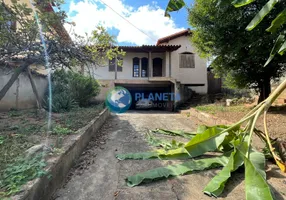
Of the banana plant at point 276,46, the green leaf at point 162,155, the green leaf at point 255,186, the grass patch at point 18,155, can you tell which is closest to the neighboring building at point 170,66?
the grass patch at point 18,155

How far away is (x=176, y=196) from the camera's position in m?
2.67

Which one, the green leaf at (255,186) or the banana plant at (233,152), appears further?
the banana plant at (233,152)

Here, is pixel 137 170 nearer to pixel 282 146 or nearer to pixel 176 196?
pixel 176 196

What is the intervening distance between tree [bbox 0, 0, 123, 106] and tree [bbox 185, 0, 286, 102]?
15.5ft

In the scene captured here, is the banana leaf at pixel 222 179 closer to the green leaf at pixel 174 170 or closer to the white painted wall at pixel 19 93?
the green leaf at pixel 174 170

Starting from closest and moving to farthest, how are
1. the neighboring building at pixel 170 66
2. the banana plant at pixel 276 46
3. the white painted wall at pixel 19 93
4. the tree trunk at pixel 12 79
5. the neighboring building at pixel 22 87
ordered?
the banana plant at pixel 276 46 → the tree trunk at pixel 12 79 → the neighboring building at pixel 22 87 → the white painted wall at pixel 19 93 → the neighboring building at pixel 170 66

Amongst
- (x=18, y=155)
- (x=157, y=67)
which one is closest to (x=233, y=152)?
(x=18, y=155)

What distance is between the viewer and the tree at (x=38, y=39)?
4945 mm

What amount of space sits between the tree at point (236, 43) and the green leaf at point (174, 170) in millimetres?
5354

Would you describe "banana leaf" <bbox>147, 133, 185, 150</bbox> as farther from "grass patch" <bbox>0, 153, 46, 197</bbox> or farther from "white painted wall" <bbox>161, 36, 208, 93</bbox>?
"white painted wall" <bbox>161, 36, 208, 93</bbox>

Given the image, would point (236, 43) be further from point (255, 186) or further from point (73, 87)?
point (73, 87)

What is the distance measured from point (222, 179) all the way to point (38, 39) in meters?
5.62

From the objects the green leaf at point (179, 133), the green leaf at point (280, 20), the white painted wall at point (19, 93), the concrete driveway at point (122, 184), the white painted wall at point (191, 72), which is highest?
the white painted wall at point (191, 72)

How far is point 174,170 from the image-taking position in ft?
10.9
